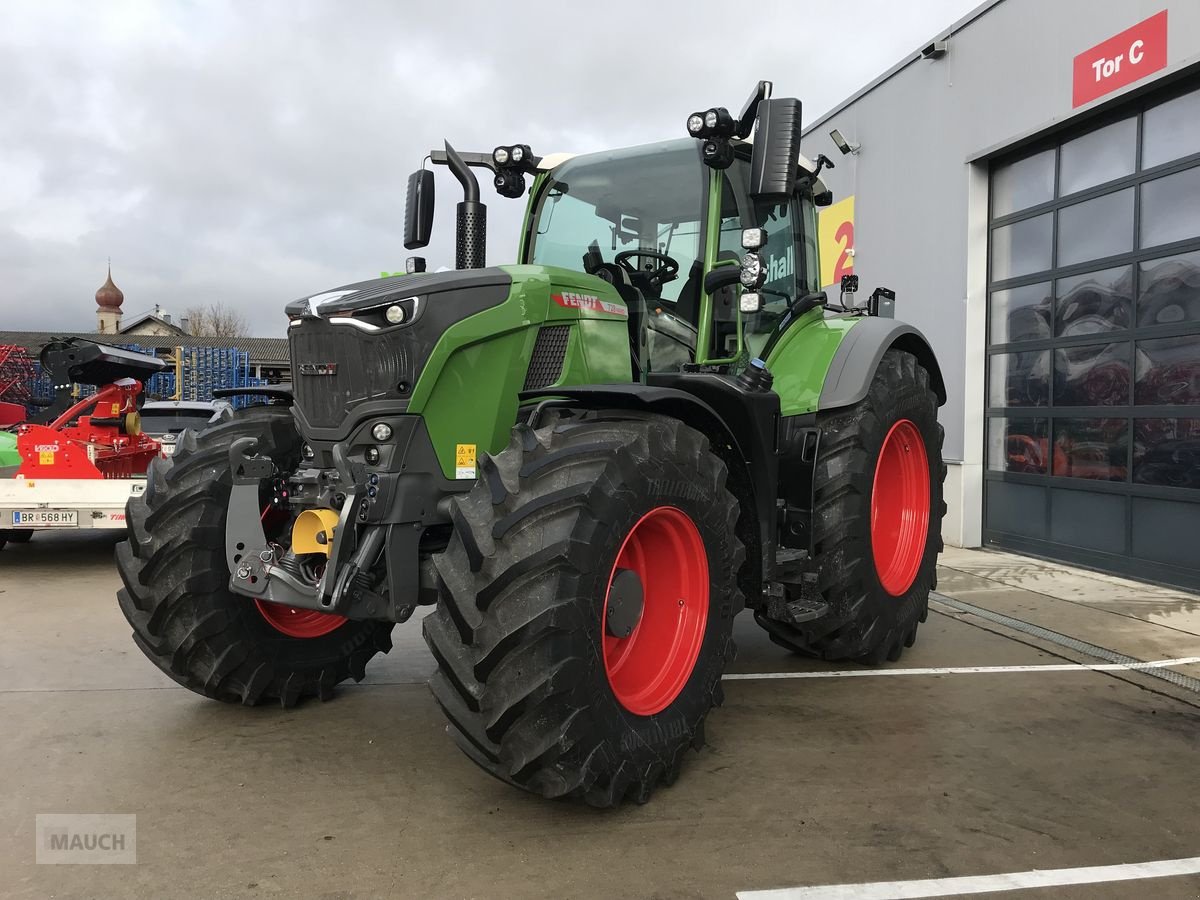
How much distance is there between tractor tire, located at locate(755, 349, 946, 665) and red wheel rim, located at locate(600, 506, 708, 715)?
107 centimetres

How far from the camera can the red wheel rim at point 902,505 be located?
192 inches

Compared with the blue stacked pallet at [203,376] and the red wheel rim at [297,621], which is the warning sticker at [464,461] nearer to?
the red wheel rim at [297,621]

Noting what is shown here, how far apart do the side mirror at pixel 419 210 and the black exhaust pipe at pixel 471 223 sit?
0.18 metres

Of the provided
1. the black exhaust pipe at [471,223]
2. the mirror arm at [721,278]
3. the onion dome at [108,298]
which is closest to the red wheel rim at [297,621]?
the black exhaust pipe at [471,223]

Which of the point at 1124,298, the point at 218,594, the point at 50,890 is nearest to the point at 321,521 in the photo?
the point at 218,594

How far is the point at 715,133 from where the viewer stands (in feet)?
12.2

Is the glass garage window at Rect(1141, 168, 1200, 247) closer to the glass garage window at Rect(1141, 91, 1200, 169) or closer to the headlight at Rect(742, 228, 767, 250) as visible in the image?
the glass garage window at Rect(1141, 91, 1200, 169)

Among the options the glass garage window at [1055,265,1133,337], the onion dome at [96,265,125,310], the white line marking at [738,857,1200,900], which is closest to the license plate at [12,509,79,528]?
the white line marking at [738,857,1200,900]

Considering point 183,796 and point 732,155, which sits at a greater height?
point 732,155

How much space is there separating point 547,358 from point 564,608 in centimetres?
111

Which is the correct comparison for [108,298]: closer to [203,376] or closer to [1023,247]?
[203,376]

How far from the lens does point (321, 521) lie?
320 cm

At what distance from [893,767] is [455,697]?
176 cm

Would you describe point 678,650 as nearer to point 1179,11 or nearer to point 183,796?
point 183,796
